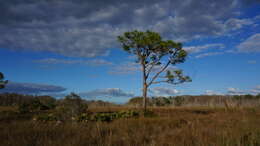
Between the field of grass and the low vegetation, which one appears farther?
the low vegetation

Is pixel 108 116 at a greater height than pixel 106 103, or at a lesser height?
greater

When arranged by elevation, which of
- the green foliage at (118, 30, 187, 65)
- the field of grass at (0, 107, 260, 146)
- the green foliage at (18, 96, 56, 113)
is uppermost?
the green foliage at (118, 30, 187, 65)

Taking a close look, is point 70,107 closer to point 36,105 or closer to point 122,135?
point 122,135

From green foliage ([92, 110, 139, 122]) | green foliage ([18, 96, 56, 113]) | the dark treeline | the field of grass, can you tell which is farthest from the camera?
green foliage ([18, 96, 56, 113])

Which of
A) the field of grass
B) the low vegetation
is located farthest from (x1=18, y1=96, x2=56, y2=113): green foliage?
the field of grass

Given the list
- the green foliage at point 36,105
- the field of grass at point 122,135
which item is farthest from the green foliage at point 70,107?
the green foliage at point 36,105

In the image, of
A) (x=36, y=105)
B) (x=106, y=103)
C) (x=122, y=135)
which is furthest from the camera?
(x=106, y=103)

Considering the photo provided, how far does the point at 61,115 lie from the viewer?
28.8ft

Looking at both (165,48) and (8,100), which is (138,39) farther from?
(8,100)

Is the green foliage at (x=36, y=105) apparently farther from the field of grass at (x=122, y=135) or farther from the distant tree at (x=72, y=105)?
the field of grass at (x=122, y=135)

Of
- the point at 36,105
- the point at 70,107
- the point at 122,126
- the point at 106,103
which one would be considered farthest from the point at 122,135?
the point at 106,103

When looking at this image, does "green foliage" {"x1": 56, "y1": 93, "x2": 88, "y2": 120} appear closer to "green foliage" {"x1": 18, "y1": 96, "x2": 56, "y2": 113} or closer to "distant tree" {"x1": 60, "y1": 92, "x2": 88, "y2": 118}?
"distant tree" {"x1": 60, "y1": 92, "x2": 88, "y2": 118}

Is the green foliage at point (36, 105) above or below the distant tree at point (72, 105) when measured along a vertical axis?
below

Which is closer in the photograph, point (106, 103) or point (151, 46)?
point (151, 46)
